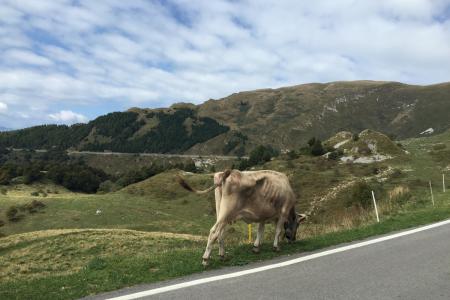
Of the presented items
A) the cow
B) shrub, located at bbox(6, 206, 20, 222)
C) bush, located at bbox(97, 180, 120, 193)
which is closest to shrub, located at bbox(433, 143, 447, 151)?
shrub, located at bbox(6, 206, 20, 222)

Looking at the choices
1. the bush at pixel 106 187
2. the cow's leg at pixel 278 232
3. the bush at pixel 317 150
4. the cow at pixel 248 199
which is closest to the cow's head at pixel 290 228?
the cow at pixel 248 199

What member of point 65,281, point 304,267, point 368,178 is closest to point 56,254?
point 65,281

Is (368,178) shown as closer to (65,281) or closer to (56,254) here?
(56,254)

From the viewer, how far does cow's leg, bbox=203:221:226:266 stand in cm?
910

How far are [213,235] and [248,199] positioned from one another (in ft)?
4.37

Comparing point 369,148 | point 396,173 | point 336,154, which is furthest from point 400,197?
point 369,148

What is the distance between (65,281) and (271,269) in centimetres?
406

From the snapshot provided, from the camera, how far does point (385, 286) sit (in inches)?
303

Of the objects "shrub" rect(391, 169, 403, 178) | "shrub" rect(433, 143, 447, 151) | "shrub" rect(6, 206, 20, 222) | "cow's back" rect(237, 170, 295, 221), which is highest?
"shrub" rect(433, 143, 447, 151)

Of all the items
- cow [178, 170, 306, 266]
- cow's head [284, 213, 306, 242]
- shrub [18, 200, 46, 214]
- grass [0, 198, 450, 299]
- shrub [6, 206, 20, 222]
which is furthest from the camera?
shrub [18, 200, 46, 214]

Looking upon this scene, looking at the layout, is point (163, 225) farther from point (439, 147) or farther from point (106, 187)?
point (106, 187)

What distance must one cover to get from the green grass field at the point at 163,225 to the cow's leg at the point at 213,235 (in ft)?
0.83

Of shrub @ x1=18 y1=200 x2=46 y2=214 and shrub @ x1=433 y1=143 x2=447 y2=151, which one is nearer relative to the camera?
shrub @ x1=18 y1=200 x2=46 y2=214

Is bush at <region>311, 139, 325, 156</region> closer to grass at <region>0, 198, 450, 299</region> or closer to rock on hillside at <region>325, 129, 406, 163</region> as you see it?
rock on hillside at <region>325, 129, 406, 163</region>
